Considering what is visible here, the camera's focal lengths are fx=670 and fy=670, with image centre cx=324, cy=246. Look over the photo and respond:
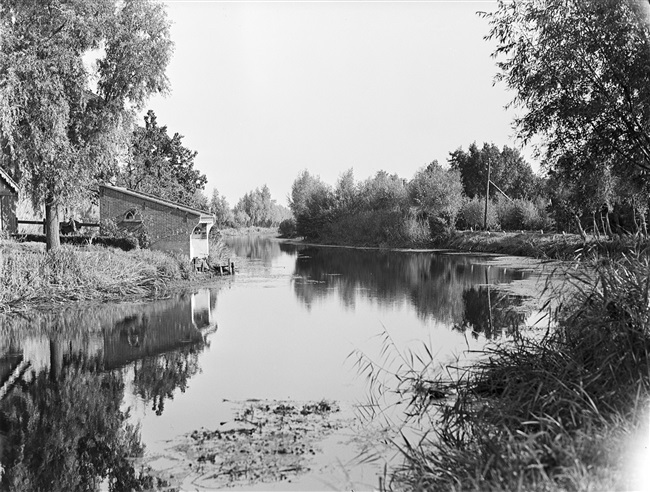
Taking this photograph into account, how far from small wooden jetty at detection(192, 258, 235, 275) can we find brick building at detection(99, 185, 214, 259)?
95 centimetres

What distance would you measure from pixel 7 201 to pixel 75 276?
5.69 metres

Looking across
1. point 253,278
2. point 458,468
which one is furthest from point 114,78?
point 458,468

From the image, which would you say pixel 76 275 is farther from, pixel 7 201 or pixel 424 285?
pixel 424 285

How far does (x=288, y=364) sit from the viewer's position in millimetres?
12484

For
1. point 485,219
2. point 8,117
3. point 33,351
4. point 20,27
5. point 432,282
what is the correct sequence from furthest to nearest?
1. point 485,219
2. point 432,282
3. point 20,27
4. point 8,117
5. point 33,351

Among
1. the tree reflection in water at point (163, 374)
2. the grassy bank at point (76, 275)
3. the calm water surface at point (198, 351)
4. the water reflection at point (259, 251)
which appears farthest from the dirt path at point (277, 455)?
the water reflection at point (259, 251)

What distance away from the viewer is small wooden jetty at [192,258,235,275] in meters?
28.2

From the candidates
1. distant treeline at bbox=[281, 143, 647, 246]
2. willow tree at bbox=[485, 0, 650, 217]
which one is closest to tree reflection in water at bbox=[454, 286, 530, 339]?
willow tree at bbox=[485, 0, 650, 217]

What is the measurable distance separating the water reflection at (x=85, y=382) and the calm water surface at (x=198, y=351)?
0.10ft

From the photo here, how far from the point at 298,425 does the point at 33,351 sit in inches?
285

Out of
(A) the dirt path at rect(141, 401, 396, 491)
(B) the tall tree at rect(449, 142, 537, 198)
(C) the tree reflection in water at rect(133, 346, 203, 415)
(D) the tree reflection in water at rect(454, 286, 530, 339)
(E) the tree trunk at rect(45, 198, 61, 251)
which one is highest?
(B) the tall tree at rect(449, 142, 537, 198)

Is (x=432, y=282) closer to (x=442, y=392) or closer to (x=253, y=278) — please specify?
(x=253, y=278)

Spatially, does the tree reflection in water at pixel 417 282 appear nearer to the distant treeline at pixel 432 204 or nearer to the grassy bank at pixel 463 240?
the grassy bank at pixel 463 240

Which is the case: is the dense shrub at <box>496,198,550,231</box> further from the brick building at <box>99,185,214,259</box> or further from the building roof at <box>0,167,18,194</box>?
the building roof at <box>0,167,18,194</box>
